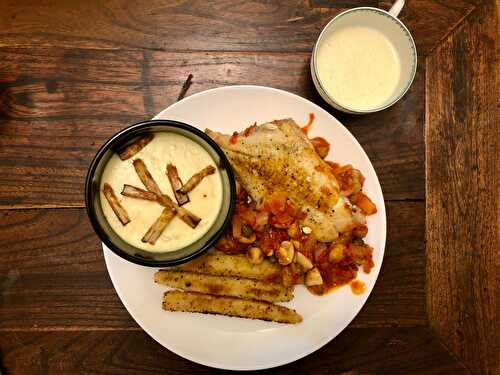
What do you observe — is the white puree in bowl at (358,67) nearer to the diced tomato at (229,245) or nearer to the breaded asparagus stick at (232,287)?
the diced tomato at (229,245)

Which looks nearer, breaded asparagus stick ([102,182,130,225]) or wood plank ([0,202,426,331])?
breaded asparagus stick ([102,182,130,225])

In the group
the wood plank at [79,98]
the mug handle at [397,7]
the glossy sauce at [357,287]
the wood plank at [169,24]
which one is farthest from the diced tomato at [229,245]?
the mug handle at [397,7]

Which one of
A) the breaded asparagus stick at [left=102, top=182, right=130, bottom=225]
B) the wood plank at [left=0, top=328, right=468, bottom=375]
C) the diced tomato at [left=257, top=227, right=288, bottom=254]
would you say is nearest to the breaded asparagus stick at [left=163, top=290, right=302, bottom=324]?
the diced tomato at [left=257, top=227, right=288, bottom=254]

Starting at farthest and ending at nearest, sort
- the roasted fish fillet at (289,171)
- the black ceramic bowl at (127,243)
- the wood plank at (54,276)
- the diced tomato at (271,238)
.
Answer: the wood plank at (54,276), the diced tomato at (271,238), the roasted fish fillet at (289,171), the black ceramic bowl at (127,243)

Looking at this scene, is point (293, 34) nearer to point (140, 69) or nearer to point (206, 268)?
point (140, 69)

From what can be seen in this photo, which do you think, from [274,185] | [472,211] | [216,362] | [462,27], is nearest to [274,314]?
[216,362]

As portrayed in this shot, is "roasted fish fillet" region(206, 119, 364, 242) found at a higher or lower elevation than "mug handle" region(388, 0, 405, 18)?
lower

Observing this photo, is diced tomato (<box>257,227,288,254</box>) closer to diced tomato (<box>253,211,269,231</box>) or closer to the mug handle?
diced tomato (<box>253,211,269,231</box>)
